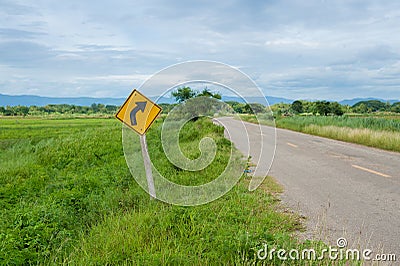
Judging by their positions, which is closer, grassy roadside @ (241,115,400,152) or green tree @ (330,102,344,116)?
grassy roadside @ (241,115,400,152)

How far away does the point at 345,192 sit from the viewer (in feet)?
24.6

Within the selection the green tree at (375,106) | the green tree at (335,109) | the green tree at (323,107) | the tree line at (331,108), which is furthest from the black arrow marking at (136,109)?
the green tree at (375,106)

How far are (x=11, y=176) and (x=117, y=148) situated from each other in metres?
4.63

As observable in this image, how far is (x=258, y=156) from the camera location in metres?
13.1

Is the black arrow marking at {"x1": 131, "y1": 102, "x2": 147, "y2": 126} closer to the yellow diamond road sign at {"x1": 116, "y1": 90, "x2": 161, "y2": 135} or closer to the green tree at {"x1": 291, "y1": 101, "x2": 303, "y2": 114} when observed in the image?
the yellow diamond road sign at {"x1": 116, "y1": 90, "x2": 161, "y2": 135}

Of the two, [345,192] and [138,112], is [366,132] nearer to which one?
[345,192]

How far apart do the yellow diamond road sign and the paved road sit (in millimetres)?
2329

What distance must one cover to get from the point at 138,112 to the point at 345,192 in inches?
176

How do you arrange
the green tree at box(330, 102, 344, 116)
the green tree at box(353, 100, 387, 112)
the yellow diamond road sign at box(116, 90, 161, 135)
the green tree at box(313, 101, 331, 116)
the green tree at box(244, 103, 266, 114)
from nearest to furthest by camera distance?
the yellow diamond road sign at box(116, 90, 161, 135)
the green tree at box(244, 103, 266, 114)
the green tree at box(313, 101, 331, 116)
the green tree at box(330, 102, 344, 116)
the green tree at box(353, 100, 387, 112)

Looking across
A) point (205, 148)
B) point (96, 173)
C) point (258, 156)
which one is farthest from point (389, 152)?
point (96, 173)

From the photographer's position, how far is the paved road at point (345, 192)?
201 inches

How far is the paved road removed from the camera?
16.8 ft

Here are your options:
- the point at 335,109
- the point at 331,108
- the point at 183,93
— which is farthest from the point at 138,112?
the point at 335,109

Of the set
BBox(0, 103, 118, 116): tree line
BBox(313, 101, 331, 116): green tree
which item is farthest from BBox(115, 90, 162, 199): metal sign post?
BBox(0, 103, 118, 116): tree line
